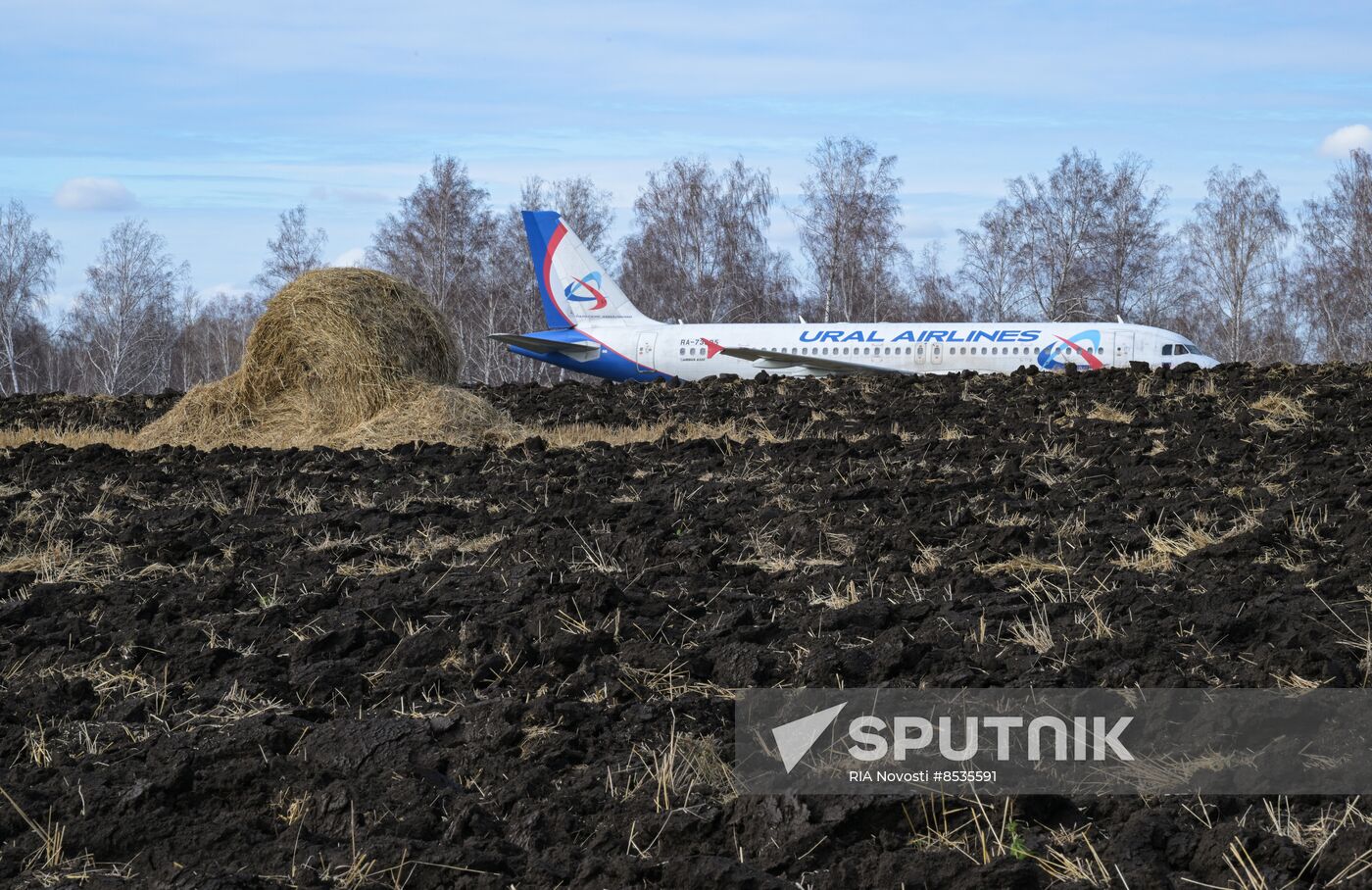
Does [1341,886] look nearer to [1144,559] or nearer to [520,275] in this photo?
[1144,559]

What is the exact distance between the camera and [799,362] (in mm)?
23578

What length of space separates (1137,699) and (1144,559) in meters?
1.79

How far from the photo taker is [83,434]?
45.2ft

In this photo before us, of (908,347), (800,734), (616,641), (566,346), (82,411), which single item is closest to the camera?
(800,734)

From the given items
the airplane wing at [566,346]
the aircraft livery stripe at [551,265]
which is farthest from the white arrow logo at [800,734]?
the aircraft livery stripe at [551,265]

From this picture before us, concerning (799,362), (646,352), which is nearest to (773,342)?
(799,362)

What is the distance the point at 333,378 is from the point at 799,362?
1211cm

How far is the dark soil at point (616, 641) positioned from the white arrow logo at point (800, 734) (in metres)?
0.16

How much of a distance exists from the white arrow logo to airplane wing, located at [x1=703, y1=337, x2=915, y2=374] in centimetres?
1858

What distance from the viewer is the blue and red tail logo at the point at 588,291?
2820 cm

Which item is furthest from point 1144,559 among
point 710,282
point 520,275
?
point 520,275

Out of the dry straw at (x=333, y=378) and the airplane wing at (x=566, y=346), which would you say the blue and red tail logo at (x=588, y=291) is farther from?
the dry straw at (x=333, y=378)

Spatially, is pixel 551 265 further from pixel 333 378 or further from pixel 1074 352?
pixel 333 378

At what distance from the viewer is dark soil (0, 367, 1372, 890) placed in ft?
10.2
